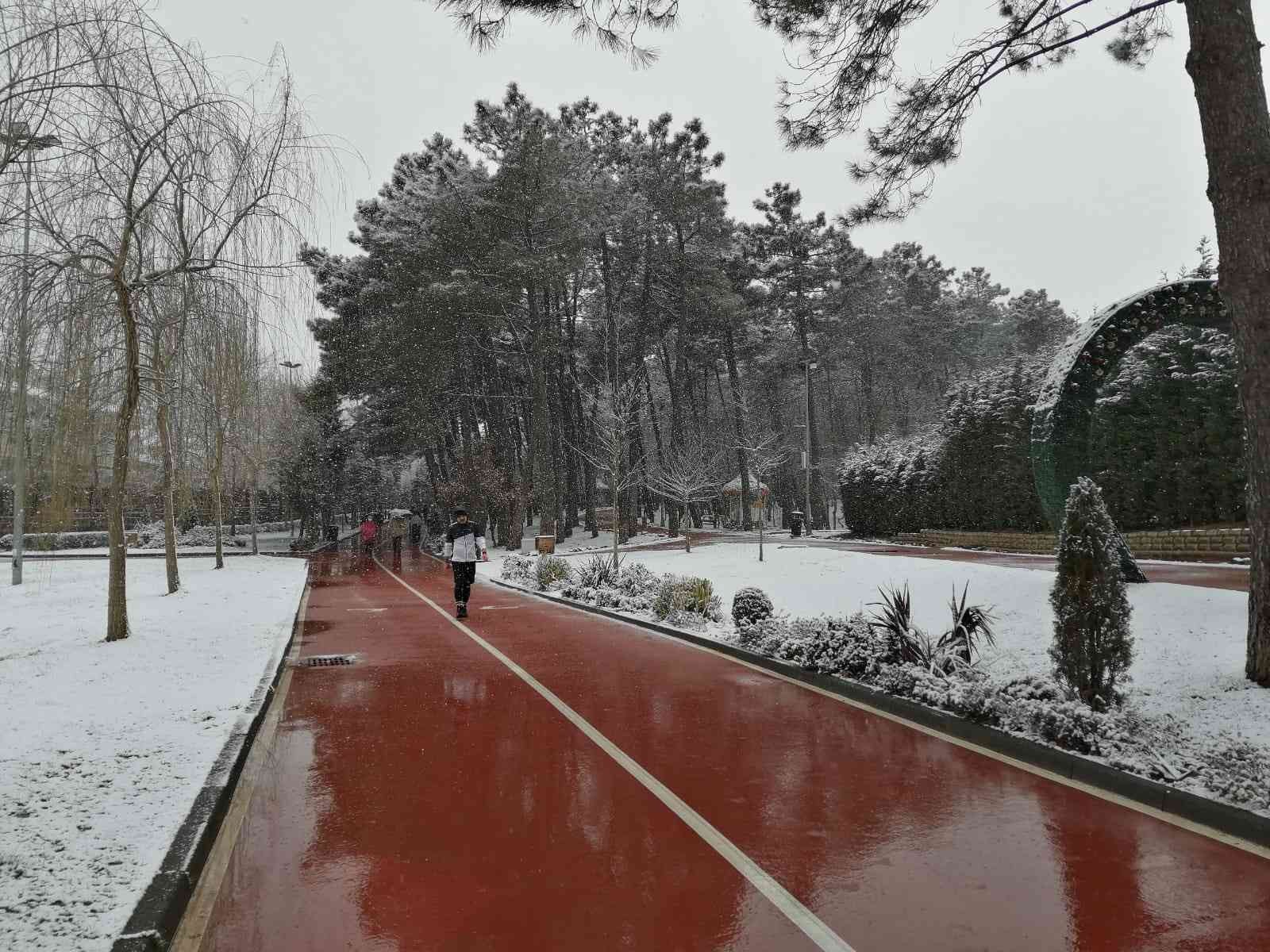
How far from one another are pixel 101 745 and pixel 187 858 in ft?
9.15

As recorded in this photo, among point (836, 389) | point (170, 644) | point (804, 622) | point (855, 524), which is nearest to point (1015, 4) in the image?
point (804, 622)

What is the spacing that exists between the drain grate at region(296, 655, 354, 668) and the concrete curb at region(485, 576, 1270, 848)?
17.5ft

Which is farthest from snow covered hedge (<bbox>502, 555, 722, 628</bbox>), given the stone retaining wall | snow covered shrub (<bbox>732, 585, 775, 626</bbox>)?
the stone retaining wall

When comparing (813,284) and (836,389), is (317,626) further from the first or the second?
(836,389)

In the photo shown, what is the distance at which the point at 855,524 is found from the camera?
36.0 m

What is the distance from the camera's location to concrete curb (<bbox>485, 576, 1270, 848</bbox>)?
489cm

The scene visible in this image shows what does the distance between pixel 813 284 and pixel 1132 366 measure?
91.1 feet

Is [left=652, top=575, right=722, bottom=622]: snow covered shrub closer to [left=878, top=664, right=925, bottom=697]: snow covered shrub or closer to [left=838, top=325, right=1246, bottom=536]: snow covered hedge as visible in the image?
[left=878, top=664, right=925, bottom=697]: snow covered shrub

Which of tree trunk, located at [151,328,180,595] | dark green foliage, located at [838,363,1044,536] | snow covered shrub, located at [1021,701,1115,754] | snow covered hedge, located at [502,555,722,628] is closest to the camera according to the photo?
snow covered shrub, located at [1021,701,1115,754]

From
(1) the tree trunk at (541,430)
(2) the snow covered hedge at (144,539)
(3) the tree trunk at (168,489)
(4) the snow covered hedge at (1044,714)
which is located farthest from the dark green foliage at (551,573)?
(2) the snow covered hedge at (144,539)

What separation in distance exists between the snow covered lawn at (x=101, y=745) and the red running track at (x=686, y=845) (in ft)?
1.67

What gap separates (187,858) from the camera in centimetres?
434

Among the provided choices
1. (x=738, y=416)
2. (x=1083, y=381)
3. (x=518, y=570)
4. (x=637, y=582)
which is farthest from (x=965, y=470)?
(x=738, y=416)

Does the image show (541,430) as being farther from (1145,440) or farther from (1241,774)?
(1241,774)
